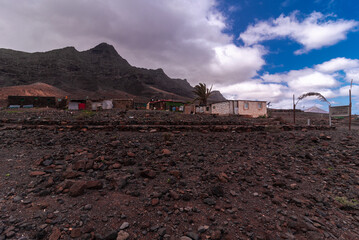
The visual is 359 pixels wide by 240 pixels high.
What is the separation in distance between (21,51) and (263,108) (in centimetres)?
14845

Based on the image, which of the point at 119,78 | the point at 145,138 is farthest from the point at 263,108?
the point at 119,78

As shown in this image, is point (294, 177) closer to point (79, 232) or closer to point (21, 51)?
point (79, 232)

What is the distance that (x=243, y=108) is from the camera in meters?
26.1

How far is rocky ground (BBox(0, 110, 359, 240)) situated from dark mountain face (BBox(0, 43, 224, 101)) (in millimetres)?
86135

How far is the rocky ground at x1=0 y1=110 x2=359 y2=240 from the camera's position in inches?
95.8

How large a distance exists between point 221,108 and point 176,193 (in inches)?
1039

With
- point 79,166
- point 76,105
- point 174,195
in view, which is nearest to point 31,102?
point 76,105

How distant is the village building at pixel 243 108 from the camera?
25692mm

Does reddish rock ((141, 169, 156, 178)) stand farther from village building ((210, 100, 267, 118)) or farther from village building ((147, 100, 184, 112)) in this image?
village building ((147, 100, 184, 112))

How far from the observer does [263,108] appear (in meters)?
27.6

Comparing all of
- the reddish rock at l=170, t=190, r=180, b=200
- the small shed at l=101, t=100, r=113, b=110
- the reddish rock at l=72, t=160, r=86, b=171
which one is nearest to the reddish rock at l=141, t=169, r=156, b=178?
the reddish rock at l=170, t=190, r=180, b=200

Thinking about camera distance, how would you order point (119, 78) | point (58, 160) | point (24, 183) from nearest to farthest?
point (24, 183) → point (58, 160) → point (119, 78)

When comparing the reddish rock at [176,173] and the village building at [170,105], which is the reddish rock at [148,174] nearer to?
the reddish rock at [176,173]

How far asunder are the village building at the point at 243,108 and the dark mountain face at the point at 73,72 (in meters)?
66.4
